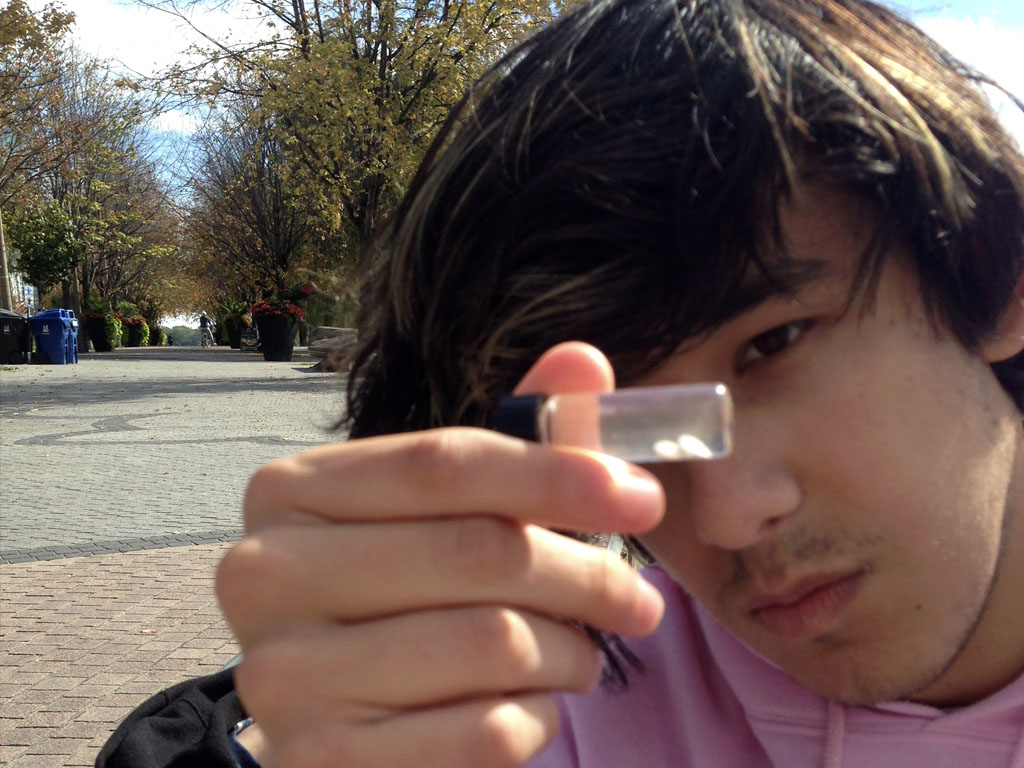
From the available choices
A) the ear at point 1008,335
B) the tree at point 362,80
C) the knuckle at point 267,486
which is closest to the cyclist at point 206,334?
the tree at point 362,80

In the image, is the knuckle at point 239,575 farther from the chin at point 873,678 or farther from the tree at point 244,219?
the tree at point 244,219

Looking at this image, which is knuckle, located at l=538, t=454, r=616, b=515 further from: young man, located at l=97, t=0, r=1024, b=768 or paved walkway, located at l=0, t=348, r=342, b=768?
paved walkway, located at l=0, t=348, r=342, b=768

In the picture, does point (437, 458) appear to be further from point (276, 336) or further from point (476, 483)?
point (276, 336)

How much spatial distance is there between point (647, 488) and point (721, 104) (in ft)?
2.33

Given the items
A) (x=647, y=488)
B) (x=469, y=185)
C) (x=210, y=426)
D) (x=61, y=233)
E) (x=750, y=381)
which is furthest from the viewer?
(x=61, y=233)

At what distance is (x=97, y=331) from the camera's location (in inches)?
1385

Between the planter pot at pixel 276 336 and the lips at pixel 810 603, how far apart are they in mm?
26372

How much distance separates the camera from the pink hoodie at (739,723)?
1.33m

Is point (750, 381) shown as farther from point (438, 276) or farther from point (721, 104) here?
point (438, 276)

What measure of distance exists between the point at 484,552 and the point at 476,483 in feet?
0.20

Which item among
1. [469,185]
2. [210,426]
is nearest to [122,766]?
[469,185]

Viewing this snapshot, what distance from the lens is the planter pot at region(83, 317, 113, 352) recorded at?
115ft

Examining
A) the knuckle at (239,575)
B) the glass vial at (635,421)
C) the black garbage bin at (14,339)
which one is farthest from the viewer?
the black garbage bin at (14,339)

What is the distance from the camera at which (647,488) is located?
750mm
